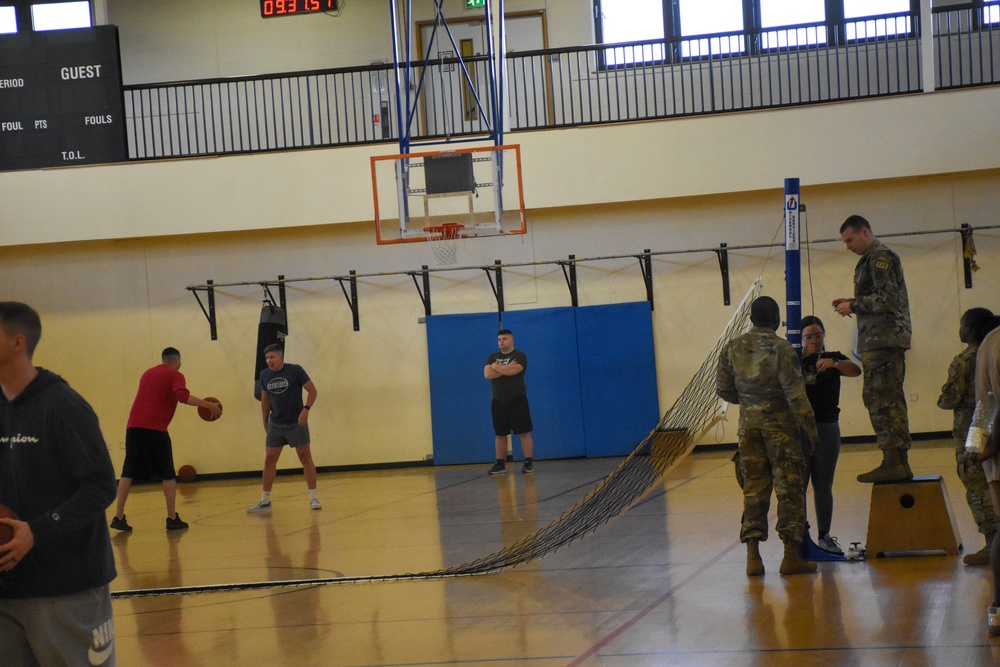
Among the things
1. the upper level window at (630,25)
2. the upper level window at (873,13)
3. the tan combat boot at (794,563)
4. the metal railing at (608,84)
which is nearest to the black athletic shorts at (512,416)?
the metal railing at (608,84)

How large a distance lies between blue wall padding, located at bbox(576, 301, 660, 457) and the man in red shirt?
5513 mm

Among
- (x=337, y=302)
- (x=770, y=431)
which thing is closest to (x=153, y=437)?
(x=337, y=302)

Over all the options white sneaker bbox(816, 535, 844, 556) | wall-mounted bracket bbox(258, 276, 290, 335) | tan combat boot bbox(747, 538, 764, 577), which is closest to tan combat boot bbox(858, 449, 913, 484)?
white sneaker bbox(816, 535, 844, 556)

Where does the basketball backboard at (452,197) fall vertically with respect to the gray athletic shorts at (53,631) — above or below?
above

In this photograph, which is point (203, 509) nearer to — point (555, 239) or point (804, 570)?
point (555, 239)

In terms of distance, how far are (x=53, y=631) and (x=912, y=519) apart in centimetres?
Answer: 501

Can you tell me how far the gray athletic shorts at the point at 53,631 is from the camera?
302cm

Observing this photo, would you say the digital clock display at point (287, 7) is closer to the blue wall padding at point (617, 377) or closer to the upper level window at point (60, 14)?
the upper level window at point (60, 14)

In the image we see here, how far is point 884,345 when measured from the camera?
611 cm

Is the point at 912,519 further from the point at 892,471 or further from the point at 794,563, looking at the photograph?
the point at 794,563

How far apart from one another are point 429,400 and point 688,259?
4.03 metres

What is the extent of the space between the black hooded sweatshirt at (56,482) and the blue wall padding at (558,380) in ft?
35.1

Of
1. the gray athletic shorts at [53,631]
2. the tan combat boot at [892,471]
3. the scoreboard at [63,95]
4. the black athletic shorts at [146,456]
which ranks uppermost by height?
the scoreboard at [63,95]

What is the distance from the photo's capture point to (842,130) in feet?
41.2
